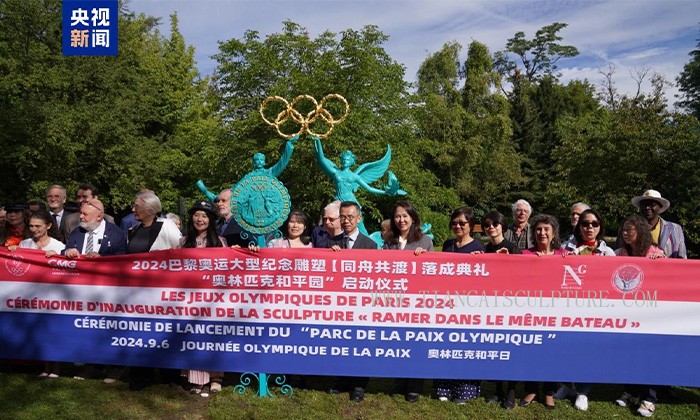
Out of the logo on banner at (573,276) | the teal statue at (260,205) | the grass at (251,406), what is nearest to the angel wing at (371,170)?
the teal statue at (260,205)

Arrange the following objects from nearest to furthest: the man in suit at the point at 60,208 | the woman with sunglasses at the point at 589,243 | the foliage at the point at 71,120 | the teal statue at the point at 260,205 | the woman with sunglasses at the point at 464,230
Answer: the woman with sunglasses at the point at 464,230, the woman with sunglasses at the point at 589,243, the teal statue at the point at 260,205, the man in suit at the point at 60,208, the foliage at the point at 71,120

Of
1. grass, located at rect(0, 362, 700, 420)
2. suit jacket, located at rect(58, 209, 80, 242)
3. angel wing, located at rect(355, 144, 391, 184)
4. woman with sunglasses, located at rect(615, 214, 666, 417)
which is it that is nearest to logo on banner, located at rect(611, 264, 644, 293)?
woman with sunglasses, located at rect(615, 214, 666, 417)

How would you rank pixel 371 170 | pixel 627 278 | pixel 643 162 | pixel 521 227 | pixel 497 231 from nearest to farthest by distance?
pixel 627 278 < pixel 497 231 < pixel 521 227 < pixel 371 170 < pixel 643 162

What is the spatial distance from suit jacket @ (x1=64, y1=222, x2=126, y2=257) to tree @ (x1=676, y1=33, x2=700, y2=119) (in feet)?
121

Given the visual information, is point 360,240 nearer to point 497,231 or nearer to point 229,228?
point 497,231

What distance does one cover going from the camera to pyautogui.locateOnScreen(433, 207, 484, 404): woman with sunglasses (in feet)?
14.4

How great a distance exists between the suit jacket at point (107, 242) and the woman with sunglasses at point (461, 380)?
2995 millimetres

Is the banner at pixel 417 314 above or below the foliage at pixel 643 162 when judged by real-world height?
below

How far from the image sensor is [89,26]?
1498 cm

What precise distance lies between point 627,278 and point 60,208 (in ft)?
19.9

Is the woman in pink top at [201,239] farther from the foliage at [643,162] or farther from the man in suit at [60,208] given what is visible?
the foliage at [643,162]

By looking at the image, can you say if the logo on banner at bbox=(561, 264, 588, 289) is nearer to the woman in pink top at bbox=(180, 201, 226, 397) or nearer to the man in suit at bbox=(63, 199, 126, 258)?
the woman in pink top at bbox=(180, 201, 226, 397)

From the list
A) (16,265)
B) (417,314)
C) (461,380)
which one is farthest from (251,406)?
(16,265)

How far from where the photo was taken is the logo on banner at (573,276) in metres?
4.13
